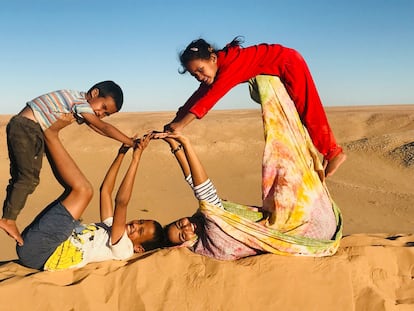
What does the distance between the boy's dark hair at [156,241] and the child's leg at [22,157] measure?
113cm

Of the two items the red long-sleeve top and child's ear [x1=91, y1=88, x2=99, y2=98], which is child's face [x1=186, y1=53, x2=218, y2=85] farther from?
child's ear [x1=91, y1=88, x2=99, y2=98]

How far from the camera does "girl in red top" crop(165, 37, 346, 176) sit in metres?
3.74

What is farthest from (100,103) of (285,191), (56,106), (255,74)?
(285,191)

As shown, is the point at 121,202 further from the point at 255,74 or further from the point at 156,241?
the point at 255,74

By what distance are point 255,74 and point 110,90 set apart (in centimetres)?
139

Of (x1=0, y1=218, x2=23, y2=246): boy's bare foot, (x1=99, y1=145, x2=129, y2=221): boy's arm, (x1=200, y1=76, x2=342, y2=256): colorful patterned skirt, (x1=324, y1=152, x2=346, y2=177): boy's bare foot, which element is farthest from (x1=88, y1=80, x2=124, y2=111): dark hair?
(x1=324, y1=152, x2=346, y2=177): boy's bare foot

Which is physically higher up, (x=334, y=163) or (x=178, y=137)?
(x=178, y=137)

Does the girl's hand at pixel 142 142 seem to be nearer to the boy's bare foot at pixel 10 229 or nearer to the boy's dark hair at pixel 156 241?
the boy's dark hair at pixel 156 241

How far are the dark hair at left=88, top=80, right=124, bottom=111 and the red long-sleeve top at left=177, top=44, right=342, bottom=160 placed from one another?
819 millimetres

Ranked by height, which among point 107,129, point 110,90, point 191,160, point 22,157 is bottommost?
point 191,160

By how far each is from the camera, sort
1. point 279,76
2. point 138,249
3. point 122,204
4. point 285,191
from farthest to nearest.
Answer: point 138,249 < point 279,76 < point 285,191 < point 122,204

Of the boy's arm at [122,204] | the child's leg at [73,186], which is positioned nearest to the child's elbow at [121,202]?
the boy's arm at [122,204]

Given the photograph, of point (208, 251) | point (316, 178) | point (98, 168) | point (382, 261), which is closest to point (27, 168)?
point (208, 251)

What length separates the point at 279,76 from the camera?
3857mm
